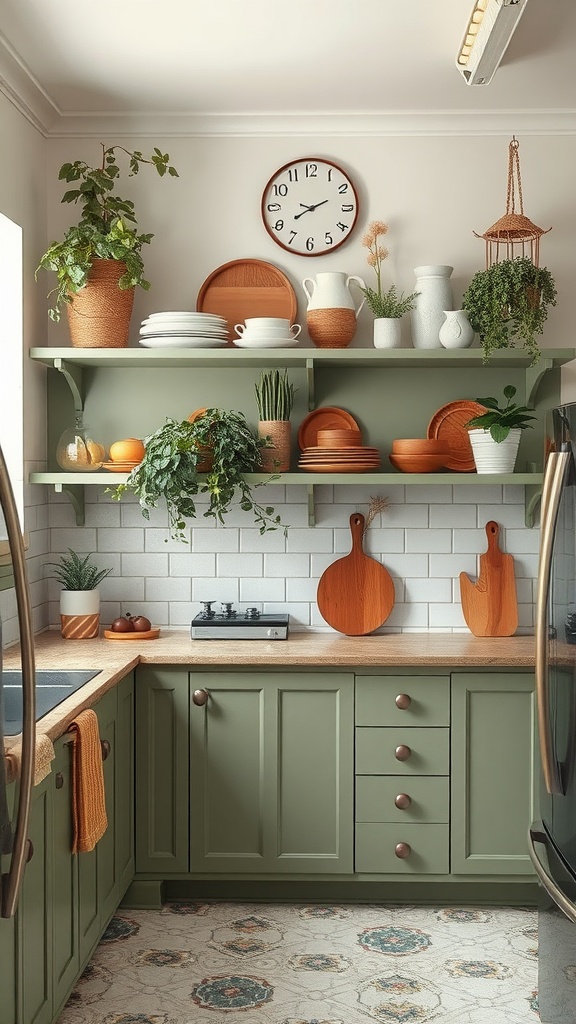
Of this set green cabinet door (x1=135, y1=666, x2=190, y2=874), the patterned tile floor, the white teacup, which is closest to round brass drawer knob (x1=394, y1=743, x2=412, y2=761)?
the patterned tile floor

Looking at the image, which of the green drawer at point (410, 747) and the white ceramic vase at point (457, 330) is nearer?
the green drawer at point (410, 747)

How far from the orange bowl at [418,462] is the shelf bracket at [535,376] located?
41cm

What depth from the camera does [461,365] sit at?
3.83 meters

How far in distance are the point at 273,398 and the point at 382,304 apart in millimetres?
523

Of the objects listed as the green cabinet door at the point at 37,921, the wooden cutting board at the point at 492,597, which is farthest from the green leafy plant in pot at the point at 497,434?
the green cabinet door at the point at 37,921

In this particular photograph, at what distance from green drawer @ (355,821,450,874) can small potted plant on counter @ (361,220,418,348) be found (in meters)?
1.67

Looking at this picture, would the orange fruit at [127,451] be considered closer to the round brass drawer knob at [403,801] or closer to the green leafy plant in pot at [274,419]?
the green leafy plant in pot at [274,419]

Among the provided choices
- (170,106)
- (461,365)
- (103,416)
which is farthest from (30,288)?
(461,365)

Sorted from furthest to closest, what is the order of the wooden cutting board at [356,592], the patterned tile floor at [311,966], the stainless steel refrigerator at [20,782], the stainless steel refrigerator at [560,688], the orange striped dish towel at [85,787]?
the wooden cutting board at [356,592] → the patterned tile floor at [311,966] → the orange striped dish towel at [85,787] → the stainless steel refrigerator at [560,688] → the stainless steel refrigerator at [20,782]

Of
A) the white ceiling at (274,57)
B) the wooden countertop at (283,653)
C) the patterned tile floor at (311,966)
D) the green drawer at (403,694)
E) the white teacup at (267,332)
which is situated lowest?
the patterned tile floor at (311,966)

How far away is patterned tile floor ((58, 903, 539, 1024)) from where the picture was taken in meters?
2.78

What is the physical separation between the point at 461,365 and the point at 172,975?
2273 mm

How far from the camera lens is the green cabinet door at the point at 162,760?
11.3 ft

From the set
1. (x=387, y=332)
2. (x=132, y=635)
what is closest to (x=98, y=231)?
(x=387, y=332)
